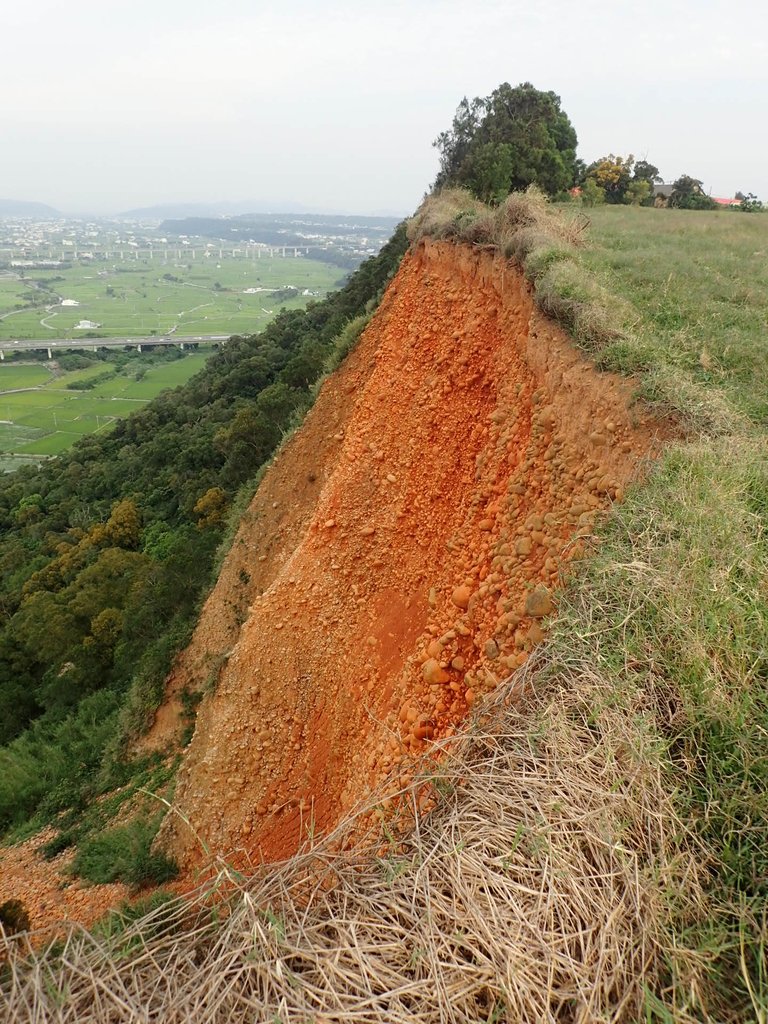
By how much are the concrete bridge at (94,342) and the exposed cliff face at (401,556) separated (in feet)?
274

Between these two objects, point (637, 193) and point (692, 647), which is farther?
point (637, 193)

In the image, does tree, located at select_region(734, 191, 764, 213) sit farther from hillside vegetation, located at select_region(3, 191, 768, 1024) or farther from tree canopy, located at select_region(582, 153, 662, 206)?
hillside vegetation, located at select_region(3, 191, 768, 1024)

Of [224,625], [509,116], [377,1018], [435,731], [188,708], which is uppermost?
[509,116]

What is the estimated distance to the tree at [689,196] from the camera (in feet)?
97.7

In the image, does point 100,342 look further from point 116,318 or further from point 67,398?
point 67,398

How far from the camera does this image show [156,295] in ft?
446

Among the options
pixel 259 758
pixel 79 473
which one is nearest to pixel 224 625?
pixel 259 758

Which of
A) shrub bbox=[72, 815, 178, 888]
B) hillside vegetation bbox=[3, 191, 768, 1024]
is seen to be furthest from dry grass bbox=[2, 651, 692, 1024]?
shrub bbox=[72, 815, 178, 888]

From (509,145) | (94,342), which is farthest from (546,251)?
(94,342)

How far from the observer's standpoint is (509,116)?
2227 cm

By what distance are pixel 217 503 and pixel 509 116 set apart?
1972cm

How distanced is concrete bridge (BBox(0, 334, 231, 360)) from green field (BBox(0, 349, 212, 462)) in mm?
4419

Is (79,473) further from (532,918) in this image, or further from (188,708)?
(532,918)

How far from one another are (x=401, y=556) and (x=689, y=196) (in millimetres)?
33062
